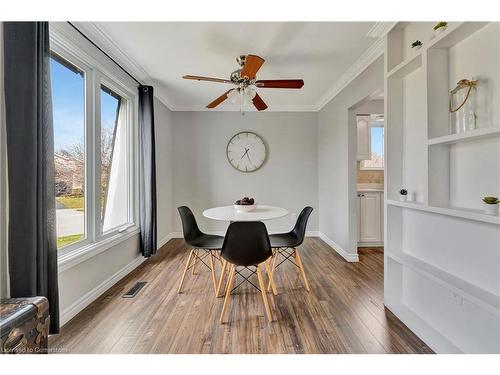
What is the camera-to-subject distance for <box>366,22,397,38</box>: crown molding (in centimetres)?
192

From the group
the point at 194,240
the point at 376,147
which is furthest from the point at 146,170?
the point at 376,147

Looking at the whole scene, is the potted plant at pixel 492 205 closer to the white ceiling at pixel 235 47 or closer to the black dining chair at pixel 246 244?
the black dining chair at pixel 246 244

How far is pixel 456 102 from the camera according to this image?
149 cm

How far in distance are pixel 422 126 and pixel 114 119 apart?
3159 mm

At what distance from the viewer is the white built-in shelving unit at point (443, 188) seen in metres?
1.29

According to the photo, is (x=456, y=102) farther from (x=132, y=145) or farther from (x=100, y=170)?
(x=132, y=145)

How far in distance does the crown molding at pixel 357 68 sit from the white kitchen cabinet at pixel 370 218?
1.60 metres

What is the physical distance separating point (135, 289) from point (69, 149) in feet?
4.84

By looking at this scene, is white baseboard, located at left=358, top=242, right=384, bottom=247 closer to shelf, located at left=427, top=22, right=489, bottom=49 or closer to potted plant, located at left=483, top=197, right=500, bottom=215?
potted plant, located at left=483, top=197, right=500, bottom=215

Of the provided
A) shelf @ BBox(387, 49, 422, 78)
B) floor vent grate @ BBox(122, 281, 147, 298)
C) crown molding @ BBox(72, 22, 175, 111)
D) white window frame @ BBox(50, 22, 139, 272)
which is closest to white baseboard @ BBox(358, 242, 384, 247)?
shelf @ BBox(387, 49, 422, 78)

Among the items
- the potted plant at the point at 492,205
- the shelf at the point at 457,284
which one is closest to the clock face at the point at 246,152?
the shelf at the point at 457,284

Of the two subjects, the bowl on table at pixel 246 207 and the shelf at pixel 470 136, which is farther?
the bowl on table at pixel 246 207

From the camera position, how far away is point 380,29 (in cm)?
201
